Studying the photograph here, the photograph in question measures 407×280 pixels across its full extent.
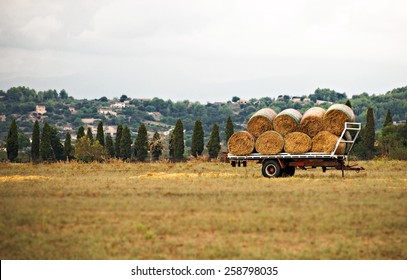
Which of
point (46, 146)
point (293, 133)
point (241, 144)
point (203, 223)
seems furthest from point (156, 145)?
point (203, 223)

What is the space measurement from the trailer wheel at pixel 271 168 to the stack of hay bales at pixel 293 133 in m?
0.41

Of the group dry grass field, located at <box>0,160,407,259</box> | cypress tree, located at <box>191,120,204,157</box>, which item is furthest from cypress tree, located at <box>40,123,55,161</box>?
dry grass field, located at <box>0,160,407,259</box>

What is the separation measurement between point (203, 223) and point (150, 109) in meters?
163

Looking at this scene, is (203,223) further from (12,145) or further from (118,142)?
(12,145)

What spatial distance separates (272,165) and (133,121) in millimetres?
136059

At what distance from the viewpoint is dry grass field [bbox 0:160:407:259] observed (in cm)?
1306

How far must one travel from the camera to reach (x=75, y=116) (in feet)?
506

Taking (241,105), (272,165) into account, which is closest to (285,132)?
(272,165)

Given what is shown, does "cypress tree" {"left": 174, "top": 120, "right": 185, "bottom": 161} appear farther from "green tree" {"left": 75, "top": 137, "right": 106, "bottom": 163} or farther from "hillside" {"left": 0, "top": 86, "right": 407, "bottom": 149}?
"hillside" {"left": 0, "top": 86, "right": 407, "bottom": 149}

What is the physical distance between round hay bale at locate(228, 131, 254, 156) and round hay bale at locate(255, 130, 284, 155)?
13.7 inches

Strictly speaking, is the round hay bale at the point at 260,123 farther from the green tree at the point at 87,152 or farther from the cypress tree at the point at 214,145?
the cypress tree at the point at 214,145

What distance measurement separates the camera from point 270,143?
28.5 m

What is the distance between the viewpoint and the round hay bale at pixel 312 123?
28.0m

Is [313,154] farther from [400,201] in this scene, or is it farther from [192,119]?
[192,119]
